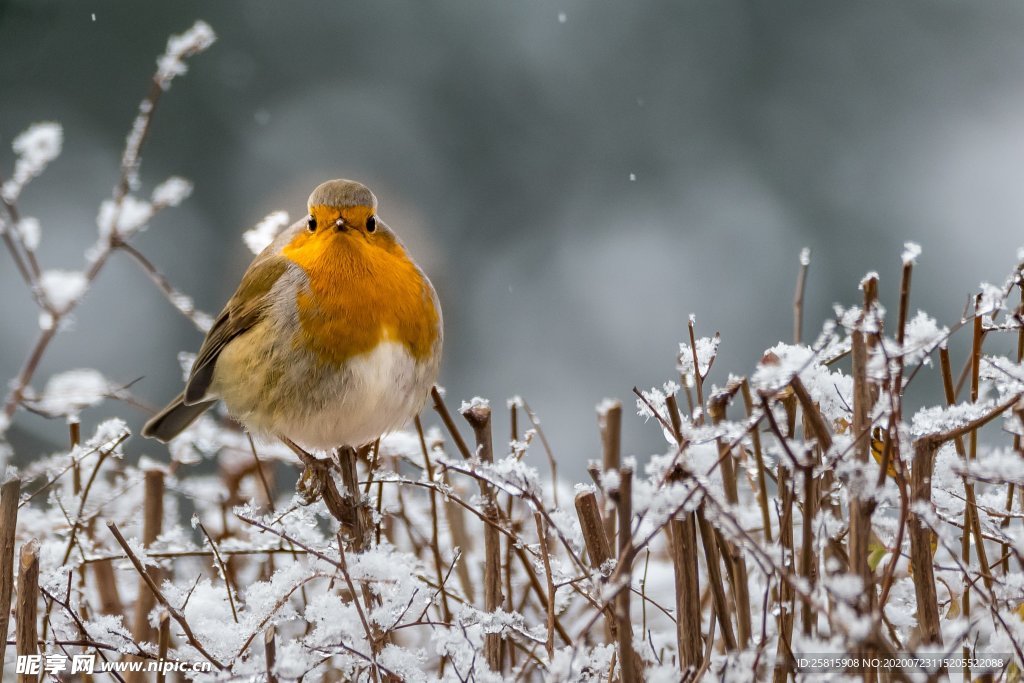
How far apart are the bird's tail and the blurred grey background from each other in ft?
10.2

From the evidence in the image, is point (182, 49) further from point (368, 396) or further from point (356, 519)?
point (356, 519)

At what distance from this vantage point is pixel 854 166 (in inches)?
247

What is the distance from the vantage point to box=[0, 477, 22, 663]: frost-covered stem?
1333 millimetres

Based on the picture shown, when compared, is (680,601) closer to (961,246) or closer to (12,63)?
(961,246)

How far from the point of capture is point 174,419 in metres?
2.61

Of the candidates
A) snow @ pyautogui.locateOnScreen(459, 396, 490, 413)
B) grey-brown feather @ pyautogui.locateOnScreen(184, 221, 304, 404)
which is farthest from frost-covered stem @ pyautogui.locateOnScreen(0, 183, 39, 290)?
snow @ pyautogui.locateOnScreen(459, 396, 490, 413)

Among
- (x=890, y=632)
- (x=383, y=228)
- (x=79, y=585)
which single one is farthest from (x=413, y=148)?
(x=890, y=632)

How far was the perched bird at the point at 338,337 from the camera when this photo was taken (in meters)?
2.05

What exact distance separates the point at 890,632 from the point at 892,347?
1.25 ft

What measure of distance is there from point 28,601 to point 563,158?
575cm

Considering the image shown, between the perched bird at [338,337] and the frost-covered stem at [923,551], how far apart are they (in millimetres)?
1129

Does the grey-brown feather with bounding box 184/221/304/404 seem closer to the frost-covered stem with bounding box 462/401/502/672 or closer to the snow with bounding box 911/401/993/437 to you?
A: the frost-covered stem with bounding box 462/401/502/672

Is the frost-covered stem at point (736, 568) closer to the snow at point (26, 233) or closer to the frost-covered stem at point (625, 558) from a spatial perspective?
the frost-covered stem at point (625, 558)

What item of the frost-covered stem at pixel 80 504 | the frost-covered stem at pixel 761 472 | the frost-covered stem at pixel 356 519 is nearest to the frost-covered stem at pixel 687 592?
the frost-covered stem at pixel 761 472
